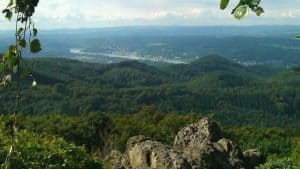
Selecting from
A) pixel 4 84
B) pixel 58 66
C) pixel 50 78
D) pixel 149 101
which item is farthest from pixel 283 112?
pixel 4 84

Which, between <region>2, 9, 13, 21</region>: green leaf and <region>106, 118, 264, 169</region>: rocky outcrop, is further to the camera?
<region>106, 118, 264, 169</region>: rocky outcrop

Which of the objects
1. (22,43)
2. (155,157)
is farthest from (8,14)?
(155,157)

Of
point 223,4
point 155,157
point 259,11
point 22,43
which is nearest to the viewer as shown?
point 223,4

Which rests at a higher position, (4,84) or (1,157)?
(4,84)

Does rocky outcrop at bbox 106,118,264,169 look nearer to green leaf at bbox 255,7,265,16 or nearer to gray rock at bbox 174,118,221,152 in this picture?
gray rock at bbox 174,118,221,152

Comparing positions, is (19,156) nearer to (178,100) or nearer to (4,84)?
(4,84)

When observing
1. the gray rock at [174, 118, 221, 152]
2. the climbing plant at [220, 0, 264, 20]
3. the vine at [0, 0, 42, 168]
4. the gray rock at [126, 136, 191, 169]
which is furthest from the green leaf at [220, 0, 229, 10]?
the gray rock at [174, 118, 221, 152]

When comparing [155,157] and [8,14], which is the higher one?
[8,14]

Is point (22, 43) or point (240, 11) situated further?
point (22, 43)

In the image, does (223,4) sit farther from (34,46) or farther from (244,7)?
(34,46)
